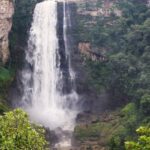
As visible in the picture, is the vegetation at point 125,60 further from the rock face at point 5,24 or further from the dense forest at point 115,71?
the rock face at point 5,24

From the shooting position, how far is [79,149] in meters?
35.0

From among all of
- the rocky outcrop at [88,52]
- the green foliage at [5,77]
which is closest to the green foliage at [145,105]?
the rocky outcrop at [88,52]

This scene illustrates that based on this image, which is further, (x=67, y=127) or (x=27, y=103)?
(x=27, y=103)

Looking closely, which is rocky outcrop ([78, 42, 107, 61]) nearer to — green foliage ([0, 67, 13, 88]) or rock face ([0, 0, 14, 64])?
rock face ([0, 0, 14, 64])

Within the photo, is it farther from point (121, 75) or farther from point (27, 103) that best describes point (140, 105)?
point (27, 103)

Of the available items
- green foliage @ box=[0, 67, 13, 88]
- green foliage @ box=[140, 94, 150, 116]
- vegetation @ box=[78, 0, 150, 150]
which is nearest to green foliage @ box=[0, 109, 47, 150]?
vegetation @ box=[78, 0, 150, 150]

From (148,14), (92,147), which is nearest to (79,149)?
(92,147)

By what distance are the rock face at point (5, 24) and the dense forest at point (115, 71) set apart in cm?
88

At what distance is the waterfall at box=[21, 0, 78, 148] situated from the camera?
4253 cm

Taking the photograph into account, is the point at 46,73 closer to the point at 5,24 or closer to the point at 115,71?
the point at 5,24

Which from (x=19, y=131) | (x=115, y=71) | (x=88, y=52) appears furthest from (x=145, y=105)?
(x=19, y=131)

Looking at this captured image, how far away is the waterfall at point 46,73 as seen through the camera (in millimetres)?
42531

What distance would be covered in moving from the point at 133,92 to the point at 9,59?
11527 mm

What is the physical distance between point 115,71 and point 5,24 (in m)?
10.3
